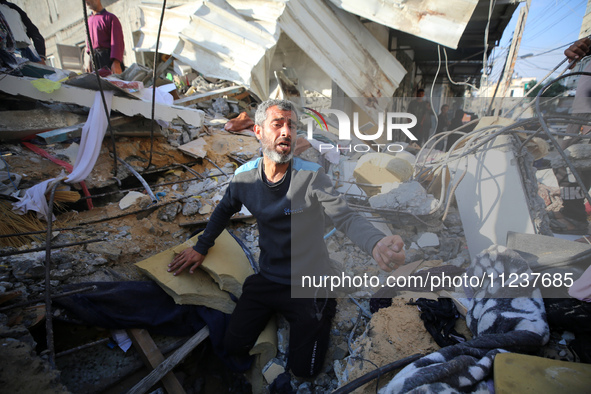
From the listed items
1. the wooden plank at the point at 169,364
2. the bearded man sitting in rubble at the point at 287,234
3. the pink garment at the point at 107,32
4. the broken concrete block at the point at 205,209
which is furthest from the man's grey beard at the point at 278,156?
the pink garment at the point at 107,32

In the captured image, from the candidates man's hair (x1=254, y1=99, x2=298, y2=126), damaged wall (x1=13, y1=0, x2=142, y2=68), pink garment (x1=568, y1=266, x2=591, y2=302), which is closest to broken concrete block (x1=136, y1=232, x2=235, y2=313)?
man's hair (x1=254, y1=99, x2=298, y2=126)

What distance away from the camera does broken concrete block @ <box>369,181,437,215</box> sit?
9.77 feet

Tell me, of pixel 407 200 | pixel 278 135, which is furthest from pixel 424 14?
pixel 278 135

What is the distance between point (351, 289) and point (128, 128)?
372 centimetres

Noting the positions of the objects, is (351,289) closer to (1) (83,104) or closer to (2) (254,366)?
(2) (254,366)

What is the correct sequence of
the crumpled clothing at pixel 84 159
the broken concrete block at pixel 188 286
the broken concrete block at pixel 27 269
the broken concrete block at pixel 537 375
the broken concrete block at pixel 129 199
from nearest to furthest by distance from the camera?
1. the broken concrete block at pixel 537 375
2. the broken concrete block at pixel 27 269
3. the broken concrete block at pixel 188 286
4. the crumpled clothing at pixel 84 159
5. the broken concrete block at pixel 129 199

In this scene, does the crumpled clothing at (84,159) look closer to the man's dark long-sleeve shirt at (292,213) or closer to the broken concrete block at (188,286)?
the broken concrete block at (188,286)

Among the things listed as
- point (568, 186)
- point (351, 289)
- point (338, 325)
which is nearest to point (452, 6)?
point (568, 186)

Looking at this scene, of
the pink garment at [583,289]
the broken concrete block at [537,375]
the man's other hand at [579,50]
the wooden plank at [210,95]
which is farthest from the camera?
the wooden plank at [210,95]

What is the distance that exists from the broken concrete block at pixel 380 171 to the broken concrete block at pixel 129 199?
2.82m

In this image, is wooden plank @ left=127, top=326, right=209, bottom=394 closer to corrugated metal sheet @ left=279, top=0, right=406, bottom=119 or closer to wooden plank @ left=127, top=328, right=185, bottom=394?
wooden plank @ left=127, top=328, right=185, bottom=394

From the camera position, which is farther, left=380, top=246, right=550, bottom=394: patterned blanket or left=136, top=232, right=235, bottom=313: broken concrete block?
left=136, top=232, right=235, bottom=313: broken concrete block

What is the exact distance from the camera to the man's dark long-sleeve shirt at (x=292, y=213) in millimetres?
1881

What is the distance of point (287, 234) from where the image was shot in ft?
6.55
